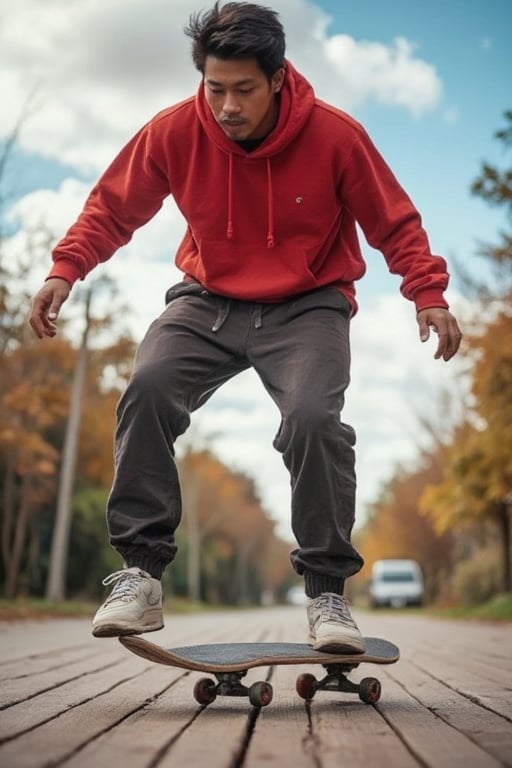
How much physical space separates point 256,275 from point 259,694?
4.81 ft

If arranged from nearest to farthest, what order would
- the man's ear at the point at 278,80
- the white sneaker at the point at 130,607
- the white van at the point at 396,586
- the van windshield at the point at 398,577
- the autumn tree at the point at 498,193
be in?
the white sneaker at the point at 130,607 → the man's ear at the point at 278,80 → the autumn tree at the point at 498,193 → the white van at the point at 396,586 → the van windshield at the point at 398,577

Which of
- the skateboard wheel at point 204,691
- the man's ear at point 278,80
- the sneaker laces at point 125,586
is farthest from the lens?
the man's ear at point 278,80

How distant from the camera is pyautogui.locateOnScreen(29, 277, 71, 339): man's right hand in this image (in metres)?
3.46

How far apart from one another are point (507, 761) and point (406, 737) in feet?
1.38

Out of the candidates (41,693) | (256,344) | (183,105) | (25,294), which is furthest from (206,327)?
→ (25,294)

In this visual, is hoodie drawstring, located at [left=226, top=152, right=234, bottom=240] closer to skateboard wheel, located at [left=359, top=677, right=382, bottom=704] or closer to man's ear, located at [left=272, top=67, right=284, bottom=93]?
man's ear, located at [left=272, top=67, right=284, bottom=93]

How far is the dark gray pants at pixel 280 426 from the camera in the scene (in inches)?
131

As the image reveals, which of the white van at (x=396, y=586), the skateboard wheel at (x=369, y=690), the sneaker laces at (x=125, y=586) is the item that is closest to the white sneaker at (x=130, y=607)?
the sneaker laces at (x=125, y=586)

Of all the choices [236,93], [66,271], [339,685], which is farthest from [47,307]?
[339,685]

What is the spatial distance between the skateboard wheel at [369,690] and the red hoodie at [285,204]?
4.28 ft

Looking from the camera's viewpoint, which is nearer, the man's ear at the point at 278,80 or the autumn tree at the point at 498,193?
the man's ear at the point at 278,80

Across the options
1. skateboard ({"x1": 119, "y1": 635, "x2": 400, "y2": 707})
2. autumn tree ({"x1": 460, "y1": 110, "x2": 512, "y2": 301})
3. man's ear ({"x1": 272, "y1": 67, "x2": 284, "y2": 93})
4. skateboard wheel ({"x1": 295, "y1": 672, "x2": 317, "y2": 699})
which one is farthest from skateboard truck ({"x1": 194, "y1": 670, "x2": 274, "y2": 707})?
autumn tree ({"x1": 460, "y1": 110, "x2": 512, "y2": 301})

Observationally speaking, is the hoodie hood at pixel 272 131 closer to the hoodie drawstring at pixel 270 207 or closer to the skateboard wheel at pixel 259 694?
the hoodie drawstring at pixel 270 207

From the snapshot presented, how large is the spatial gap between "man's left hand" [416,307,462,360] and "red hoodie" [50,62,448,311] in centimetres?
5
